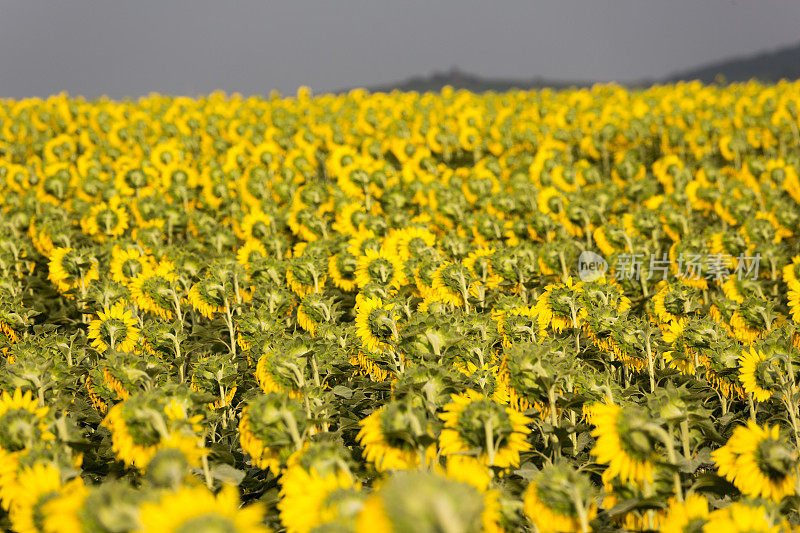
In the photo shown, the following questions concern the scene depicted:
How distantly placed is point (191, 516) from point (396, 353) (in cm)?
343

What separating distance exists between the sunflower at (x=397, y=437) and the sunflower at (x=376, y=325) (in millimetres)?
1770

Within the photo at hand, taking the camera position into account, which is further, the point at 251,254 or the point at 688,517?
the point at 251,254

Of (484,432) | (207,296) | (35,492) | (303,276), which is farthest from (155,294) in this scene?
(484,432)

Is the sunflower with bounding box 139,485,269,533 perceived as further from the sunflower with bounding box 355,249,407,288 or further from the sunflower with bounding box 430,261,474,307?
the sunflower with bounding box 355,249,407,288

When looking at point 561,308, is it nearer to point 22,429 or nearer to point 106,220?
point 22,429

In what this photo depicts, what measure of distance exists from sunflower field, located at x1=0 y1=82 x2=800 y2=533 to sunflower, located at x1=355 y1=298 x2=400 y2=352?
0.02 metres

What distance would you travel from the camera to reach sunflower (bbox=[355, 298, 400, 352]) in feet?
16.2

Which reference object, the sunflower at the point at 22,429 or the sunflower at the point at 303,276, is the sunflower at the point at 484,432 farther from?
the sunflower at the point at 303,276

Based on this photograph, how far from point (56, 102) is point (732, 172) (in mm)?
19057

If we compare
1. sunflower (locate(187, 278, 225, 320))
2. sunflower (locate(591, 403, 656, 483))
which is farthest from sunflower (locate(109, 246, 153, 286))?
sunflower (locate(591, 403, 656, 483))

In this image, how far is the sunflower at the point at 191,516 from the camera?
6.31 ft

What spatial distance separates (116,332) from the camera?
530 cm

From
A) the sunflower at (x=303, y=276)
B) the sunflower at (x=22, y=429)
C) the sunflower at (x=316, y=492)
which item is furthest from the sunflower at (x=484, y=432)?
the sunflower at (x=303, y=276)

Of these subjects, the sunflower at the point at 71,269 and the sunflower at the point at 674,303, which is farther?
the sunflower at the point at 71,269
